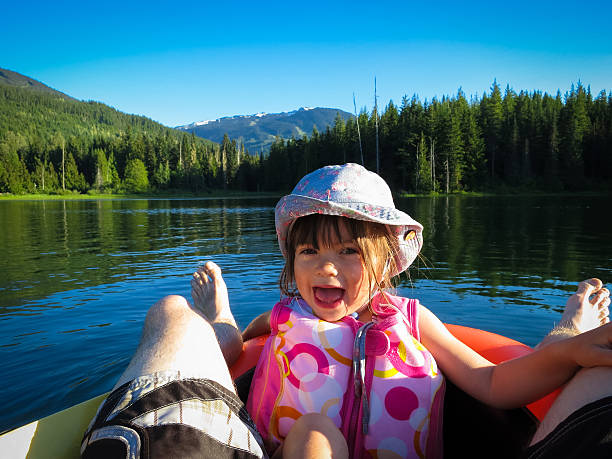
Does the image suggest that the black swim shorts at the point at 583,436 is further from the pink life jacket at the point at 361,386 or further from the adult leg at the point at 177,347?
the adult leg at the point at 177,347

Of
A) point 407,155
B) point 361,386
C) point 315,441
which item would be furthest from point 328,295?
point 407,155

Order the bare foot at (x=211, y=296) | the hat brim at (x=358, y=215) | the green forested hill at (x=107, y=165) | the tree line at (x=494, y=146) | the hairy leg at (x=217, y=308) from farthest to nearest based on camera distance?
the green forested hill at (x=107, y=165)
the tree line at (x=494, y=146)
the bare foot at (x=211, y=296)
the hairy leg at (x=217, y=308)
the hat brim at (x=358, y=215)

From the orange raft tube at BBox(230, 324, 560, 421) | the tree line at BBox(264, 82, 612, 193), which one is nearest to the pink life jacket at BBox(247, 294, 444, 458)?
the orange raft tube at BBox(230, 324, 560, 421)

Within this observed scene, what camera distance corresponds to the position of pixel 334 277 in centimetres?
173

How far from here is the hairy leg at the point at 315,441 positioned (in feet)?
4.12

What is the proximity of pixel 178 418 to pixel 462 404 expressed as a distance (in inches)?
45.6

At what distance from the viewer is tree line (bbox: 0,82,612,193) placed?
5581 cm

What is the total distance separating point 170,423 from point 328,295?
0.79 meters

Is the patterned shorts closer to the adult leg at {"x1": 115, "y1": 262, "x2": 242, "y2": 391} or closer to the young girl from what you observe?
the adult leg at {"x1": 115, "y1": 262, "x2": 242, "y2": 391}

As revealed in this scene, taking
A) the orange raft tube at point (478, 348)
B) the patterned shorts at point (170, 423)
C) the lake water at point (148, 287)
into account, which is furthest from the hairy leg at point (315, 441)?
the lake water at point (148, 287)

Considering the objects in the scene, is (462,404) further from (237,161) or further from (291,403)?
(237,161)

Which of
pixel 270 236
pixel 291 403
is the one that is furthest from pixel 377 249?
pixel 270 236

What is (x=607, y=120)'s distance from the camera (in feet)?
190

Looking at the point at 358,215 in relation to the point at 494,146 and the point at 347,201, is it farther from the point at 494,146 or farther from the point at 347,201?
the point at 494,146
